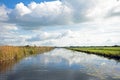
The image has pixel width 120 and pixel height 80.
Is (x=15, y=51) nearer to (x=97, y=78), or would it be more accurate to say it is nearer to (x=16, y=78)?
(x=16, y=78)

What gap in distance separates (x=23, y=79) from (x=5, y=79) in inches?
52.2

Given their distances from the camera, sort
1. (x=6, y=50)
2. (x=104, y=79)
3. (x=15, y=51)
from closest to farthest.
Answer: (x=104, y=79) < (x=6, y=50) < (x=15, y=51)

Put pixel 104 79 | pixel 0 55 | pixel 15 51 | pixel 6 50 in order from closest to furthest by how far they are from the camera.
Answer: pixel 104 79, pixel 0 55, pixel 6 50, pixel 15 51

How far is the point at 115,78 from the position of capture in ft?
59.4

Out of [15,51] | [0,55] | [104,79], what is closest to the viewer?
[104,79]

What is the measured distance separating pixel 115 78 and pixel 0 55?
640 inches

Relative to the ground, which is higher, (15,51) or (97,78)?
(15,51)

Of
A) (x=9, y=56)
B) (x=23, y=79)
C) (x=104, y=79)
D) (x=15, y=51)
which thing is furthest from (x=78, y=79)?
(x=15, y=51)

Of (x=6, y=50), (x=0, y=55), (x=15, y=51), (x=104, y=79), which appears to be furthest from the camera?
(x=15, y=51)

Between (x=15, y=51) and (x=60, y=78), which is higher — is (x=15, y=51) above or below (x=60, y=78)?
above

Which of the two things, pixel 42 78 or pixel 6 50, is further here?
pixel 6 50

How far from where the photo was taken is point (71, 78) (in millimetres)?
18469

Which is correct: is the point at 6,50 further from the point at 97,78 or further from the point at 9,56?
the point at 97,78

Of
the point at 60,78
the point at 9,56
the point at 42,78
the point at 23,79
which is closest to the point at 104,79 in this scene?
the point at 60,78
